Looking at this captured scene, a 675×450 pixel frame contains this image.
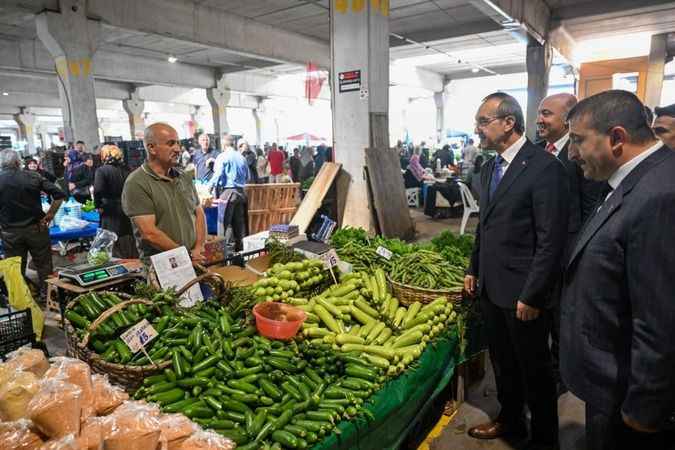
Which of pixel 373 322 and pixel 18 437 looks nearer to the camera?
pixel 18 437

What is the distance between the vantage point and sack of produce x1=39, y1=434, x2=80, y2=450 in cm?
141

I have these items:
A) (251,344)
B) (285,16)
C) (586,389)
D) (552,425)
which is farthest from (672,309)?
(285,16)

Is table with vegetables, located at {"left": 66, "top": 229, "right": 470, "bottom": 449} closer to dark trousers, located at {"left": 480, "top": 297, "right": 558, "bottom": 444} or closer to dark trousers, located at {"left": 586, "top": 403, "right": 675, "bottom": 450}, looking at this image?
dark trousers, located at {"left": 480, "top": 297, "right": 558, "bottom": 444}

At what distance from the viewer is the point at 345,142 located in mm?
7219

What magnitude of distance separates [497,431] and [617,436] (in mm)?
1240

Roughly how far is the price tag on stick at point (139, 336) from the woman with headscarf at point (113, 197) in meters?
4.11

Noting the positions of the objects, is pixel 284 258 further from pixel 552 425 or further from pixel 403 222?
pixel 403 222

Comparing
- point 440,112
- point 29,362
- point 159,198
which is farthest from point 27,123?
point 29,362

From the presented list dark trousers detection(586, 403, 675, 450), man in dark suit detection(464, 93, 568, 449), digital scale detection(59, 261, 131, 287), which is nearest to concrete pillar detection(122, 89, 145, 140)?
digital scale detection(59, 261, 131, 287)

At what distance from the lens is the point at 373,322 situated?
287 cm

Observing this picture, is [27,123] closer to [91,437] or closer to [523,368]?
[91,437]

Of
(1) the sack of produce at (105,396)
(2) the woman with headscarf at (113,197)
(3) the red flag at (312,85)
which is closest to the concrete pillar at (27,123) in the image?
(3) the red flag at (312,85)

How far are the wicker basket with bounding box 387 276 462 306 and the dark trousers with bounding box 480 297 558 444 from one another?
1.21 ft

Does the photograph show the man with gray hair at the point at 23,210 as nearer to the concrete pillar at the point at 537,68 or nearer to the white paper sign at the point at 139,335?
the white paper sign at the point at 139,335
